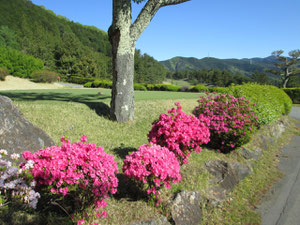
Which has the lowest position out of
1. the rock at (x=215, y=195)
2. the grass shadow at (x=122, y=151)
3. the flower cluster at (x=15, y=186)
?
the rock at (x=215, y=195)

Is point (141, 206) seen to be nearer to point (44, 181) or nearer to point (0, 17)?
point (44, 181)

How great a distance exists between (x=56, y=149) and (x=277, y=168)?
744cm

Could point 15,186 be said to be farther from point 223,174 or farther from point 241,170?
point 241,170

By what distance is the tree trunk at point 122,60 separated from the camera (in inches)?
285

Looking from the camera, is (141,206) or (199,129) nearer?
(141,206)

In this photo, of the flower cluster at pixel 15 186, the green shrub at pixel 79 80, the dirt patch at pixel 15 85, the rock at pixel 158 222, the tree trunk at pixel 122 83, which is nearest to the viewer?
the flower cluster at pixel 15 186

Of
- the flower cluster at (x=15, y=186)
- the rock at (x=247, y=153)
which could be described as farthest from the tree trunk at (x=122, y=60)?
the flower cluster at (x=15, y=186)

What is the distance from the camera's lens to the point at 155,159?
127 inches

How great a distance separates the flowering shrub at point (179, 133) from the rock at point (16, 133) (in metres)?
2.28

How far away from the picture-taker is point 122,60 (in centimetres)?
758

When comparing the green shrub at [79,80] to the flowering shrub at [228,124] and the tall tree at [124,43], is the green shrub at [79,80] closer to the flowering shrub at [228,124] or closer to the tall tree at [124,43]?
the tall tree at [124,43]

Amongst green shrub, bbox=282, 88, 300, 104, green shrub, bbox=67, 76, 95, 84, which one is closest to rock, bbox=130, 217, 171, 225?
green shrub, bbox=282, 88, 300, 104

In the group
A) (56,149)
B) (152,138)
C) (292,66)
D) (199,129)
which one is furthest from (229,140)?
(292,66)

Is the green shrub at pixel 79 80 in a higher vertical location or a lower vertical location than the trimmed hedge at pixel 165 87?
higher
